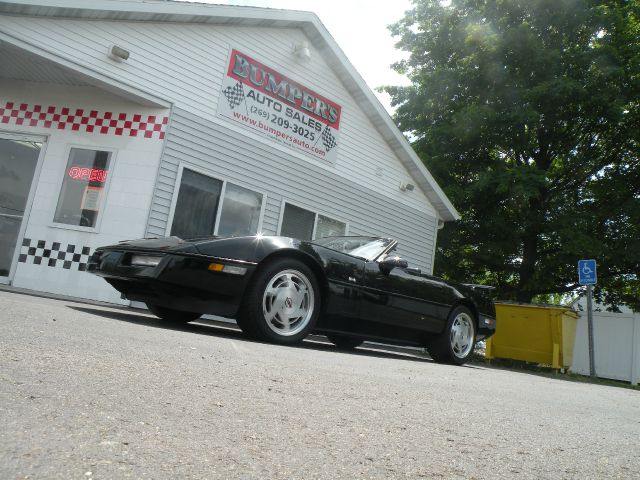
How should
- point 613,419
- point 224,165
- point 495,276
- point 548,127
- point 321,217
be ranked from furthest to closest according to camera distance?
point 495,276
point 548,127
point 321,217
point 224,165
point 613,419

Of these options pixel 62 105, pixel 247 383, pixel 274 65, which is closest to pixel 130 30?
pixel 62 105

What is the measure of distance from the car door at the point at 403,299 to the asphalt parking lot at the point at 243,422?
6.84 ft

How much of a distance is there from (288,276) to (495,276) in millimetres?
15882

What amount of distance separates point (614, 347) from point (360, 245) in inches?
453

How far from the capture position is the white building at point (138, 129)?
25.8 ft

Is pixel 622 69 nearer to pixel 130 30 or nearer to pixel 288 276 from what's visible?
pixel 130 30

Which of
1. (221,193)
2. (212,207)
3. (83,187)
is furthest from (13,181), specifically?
(221,193)

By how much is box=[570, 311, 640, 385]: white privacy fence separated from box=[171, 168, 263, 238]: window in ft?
29.7

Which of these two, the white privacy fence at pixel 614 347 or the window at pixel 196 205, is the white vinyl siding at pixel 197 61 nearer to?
the window at pixel 196 205

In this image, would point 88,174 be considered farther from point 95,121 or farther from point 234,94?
point 234,94

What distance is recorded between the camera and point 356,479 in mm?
1381

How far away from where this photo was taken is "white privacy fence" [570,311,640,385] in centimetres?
1392

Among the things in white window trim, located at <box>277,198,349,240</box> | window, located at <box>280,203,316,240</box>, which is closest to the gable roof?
white window trim, located at <box>277,198,349,240</box>

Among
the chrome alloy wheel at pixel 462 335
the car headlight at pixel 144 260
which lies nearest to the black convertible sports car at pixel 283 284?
the car headlight at pixel 144 260
